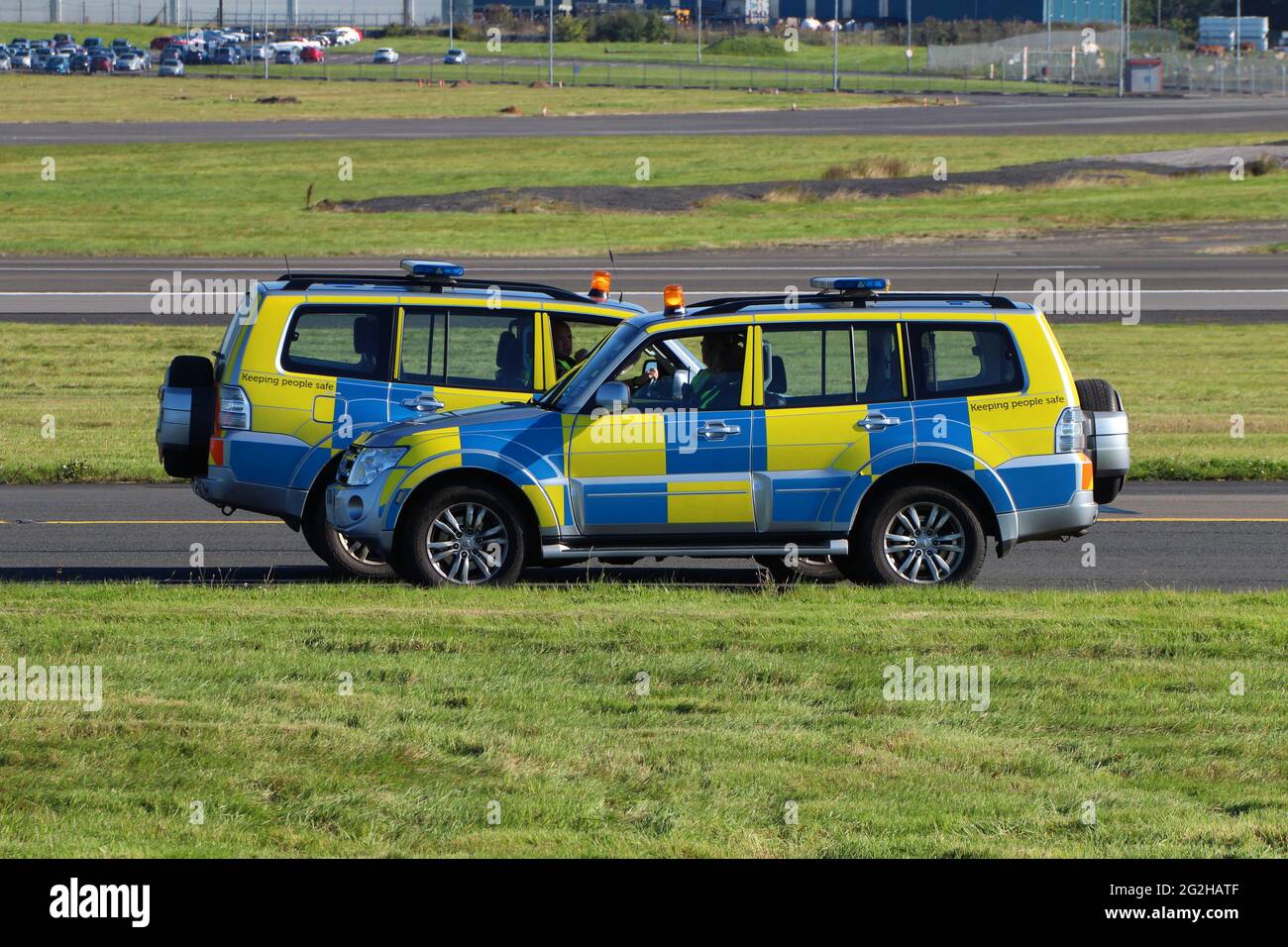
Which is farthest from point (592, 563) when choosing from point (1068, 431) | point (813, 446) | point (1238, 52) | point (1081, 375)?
point (1238, 52)

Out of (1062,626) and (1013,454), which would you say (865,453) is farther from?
(1062,626)

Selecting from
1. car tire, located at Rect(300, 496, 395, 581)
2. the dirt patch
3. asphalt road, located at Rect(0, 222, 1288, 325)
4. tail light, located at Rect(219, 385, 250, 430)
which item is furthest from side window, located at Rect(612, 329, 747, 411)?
the dirt patch

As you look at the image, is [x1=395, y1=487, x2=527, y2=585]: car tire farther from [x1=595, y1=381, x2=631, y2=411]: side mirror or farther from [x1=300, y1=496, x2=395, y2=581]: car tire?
[x1=300, y1=496, x2=395, y2=581]: car tire

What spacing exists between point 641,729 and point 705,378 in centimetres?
405

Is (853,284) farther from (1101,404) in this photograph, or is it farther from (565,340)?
(565,340)

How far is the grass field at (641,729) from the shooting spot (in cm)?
568

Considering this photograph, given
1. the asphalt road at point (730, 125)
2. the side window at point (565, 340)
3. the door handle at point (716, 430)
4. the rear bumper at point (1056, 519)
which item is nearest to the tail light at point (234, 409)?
the side window at point (565, 340)

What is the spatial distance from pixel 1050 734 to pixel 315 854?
3186 mm

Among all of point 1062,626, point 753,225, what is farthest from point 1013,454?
point 753,225

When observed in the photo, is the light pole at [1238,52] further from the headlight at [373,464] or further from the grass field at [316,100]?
the headlight at [373,464]

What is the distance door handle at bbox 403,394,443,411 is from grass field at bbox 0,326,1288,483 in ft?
18.5

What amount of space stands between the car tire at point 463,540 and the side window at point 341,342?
1686 mm

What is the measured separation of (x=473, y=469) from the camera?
1048 centimetres

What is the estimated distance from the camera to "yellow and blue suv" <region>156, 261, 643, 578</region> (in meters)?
11.5
